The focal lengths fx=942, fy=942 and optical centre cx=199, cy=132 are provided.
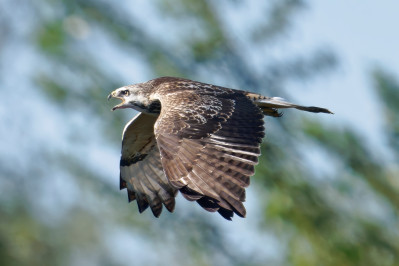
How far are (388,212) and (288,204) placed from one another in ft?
6.02

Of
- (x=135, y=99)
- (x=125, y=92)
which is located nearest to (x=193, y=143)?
(x=135, y=99)

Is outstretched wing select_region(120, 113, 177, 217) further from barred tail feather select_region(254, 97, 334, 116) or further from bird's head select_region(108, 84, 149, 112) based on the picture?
barred tail feather select_region(254, 97, 334, 116)

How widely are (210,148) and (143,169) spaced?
1.93 meters

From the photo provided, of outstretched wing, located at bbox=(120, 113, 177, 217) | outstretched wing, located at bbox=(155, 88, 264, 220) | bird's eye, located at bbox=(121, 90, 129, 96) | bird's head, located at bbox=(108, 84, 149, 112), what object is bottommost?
outstretched wing, located at bbox=(155, 88, 264, 220)

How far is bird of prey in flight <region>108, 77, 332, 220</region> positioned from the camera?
736 cm

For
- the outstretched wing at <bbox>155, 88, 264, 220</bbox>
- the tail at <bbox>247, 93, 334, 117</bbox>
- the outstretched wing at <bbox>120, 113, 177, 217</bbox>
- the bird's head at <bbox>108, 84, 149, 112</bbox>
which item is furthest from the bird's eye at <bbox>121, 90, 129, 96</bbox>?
the tail at <bbox>247, 93, 334, 117</bbox>

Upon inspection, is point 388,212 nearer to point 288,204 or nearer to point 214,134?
point 288,204

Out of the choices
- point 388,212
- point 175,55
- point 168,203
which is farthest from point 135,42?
point 168,203

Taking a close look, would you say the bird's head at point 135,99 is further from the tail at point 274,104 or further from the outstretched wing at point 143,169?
the tail at point 274,104

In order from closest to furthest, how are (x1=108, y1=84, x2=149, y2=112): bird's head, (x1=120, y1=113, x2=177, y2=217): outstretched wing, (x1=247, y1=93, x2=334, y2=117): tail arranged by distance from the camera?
1. (x1=247, y1=93, x2=334, y2=117): tail
2. (x1=108, y1=84, x2=149, y2=112): bird's head
3. (x1=120, y1=113, x2=177, y2=217): outstretched wing

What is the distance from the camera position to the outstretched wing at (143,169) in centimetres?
920

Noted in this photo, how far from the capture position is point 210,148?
25.1 feet

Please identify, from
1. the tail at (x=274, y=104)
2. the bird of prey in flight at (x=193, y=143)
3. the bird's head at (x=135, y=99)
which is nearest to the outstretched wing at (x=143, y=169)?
the bird of prey in flight at (x=193, y=143)

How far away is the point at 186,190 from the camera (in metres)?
7.30
